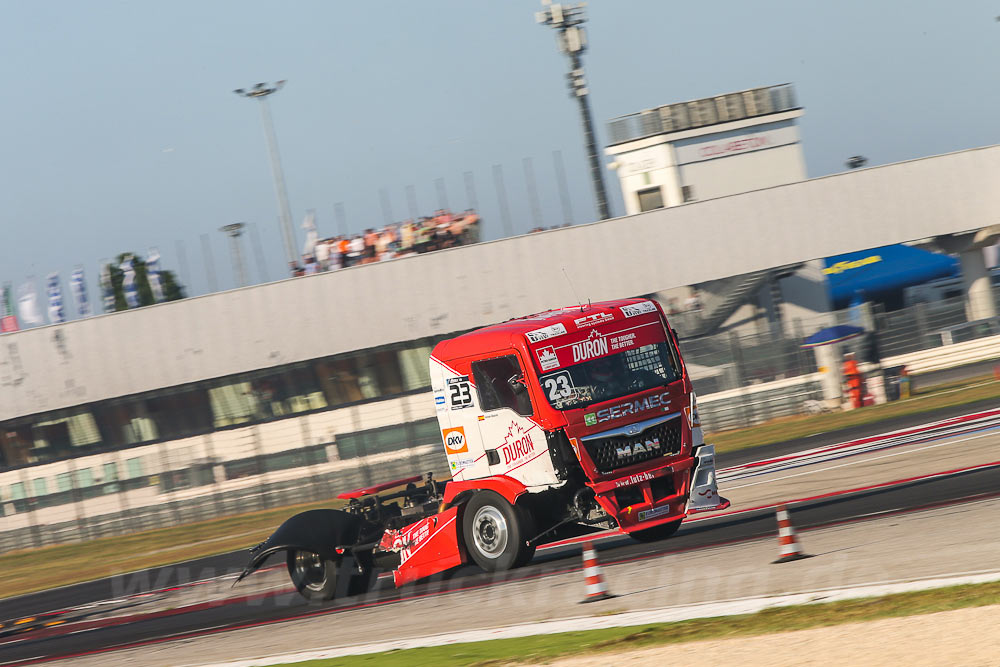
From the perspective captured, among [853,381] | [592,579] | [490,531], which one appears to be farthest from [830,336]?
[592,579]

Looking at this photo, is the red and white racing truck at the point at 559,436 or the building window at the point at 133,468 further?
the building window at the point at 133,468

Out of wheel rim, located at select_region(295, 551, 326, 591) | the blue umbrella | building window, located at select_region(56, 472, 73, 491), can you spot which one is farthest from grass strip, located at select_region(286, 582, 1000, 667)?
building window, located at select_region(56, 472, 73, 491)

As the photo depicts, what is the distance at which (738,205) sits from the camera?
1380 inches

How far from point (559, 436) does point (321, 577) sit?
366 centimetres

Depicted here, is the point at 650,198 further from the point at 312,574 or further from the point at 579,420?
the point at 579,420

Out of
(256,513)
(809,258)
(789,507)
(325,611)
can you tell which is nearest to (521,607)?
(325,611)

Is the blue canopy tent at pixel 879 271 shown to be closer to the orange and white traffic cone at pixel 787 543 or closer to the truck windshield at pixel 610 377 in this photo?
the truck windshield at pixel 610 377

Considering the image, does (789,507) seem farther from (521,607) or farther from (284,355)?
(284,355)

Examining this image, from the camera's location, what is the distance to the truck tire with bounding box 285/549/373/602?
12.7 metres

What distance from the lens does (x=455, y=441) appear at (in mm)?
11945

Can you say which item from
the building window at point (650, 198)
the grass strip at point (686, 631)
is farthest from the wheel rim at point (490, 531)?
the building window at point (650, 198)

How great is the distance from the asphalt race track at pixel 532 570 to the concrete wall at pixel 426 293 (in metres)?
19.5

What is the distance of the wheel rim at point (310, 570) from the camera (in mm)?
12836

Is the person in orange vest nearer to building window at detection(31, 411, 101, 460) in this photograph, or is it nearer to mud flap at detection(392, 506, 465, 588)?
mud flap at detection(392, 506, 465, 588)
